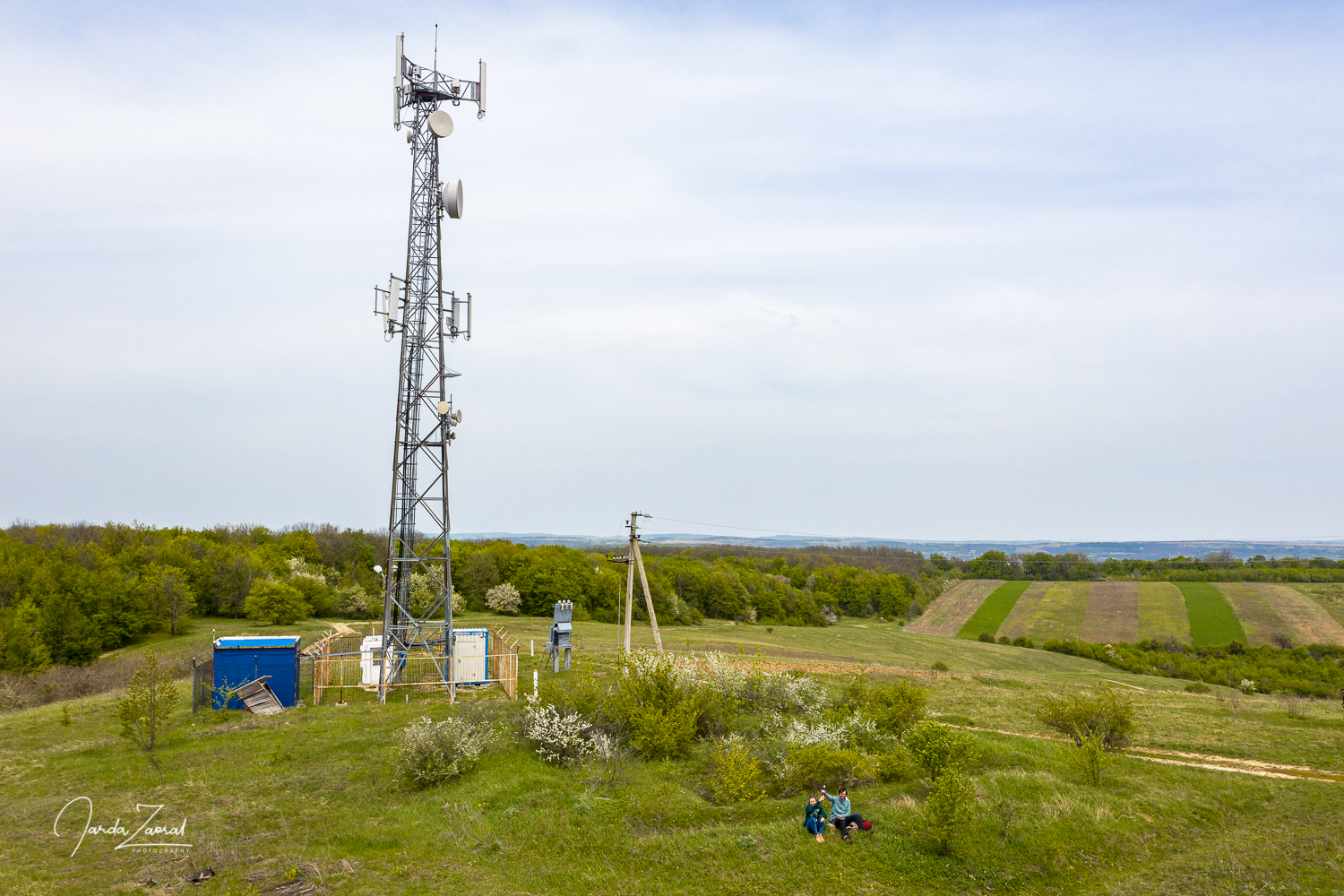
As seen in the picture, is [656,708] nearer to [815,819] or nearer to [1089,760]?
[815,819]

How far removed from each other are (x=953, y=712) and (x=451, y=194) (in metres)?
25.6

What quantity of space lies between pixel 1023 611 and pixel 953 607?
31.8 ft

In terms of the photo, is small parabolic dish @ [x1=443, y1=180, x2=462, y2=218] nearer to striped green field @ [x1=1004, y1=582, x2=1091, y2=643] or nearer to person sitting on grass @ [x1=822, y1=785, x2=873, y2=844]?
person sitting on grass @ [x1=822, y1=785, x2=873, y2=844]

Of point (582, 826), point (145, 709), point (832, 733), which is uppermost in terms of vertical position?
point (145, 709)

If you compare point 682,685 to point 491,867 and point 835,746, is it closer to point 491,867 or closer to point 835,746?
point 835,746

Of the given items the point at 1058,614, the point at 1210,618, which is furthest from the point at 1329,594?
the point at 1058,614

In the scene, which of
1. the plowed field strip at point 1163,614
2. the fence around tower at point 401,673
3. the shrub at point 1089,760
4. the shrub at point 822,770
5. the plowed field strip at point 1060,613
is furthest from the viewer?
the plowed field strip at point 1060,613

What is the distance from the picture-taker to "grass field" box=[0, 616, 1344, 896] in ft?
39.2

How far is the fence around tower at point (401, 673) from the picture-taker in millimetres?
24141

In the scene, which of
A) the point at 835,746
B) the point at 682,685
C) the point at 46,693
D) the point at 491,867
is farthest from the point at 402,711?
the point at 46,693

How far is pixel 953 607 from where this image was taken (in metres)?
87.4

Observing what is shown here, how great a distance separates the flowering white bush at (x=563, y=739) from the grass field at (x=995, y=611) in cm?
6535

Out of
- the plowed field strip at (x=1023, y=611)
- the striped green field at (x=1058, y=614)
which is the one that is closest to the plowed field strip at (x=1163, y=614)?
the striped green field at (x=1058, y=614)

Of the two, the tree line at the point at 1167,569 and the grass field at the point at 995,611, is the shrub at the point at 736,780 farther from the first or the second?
the tree line at the point at 1167,569
